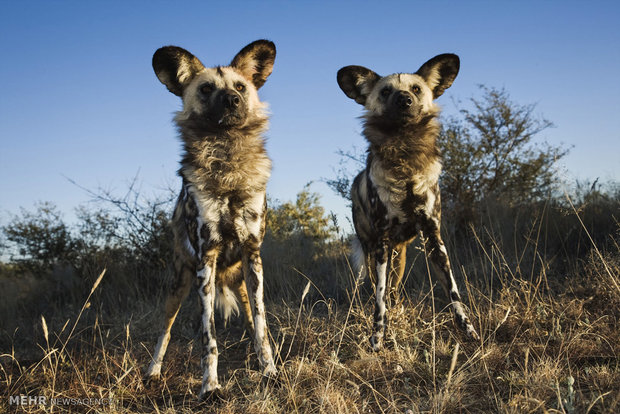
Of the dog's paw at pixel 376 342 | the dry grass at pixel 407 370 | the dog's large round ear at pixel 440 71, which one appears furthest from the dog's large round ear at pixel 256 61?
the dog's paw at pixel 376 342

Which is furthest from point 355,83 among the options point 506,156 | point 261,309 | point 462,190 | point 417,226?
point 506,156

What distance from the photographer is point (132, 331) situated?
186 inches

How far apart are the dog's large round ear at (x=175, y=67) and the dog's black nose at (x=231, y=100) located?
542 mm

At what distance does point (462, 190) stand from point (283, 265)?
3.47 m

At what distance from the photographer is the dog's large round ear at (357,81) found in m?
4.06

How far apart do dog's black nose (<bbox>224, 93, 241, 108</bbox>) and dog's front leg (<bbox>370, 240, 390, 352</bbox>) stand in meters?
1.53

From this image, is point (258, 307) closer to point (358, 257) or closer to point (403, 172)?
point (403, 172)

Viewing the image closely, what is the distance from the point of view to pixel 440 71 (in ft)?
13.2

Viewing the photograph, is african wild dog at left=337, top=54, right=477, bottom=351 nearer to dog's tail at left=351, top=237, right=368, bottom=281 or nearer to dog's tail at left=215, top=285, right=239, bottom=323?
dog's tail at left=351, top=237, right=368, bottom=281

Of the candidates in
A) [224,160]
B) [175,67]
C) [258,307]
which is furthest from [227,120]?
[258,307]

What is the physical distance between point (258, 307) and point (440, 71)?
263cm

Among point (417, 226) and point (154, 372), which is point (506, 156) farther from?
point (154, 372)

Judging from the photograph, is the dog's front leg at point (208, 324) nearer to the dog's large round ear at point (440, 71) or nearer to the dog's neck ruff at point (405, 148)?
the dog's neck ruff at point (405, 148)

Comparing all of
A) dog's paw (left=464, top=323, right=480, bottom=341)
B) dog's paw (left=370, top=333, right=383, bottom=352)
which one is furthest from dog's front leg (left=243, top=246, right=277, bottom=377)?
dog's paw (left=464, top=323, right=480, bottom=341)
